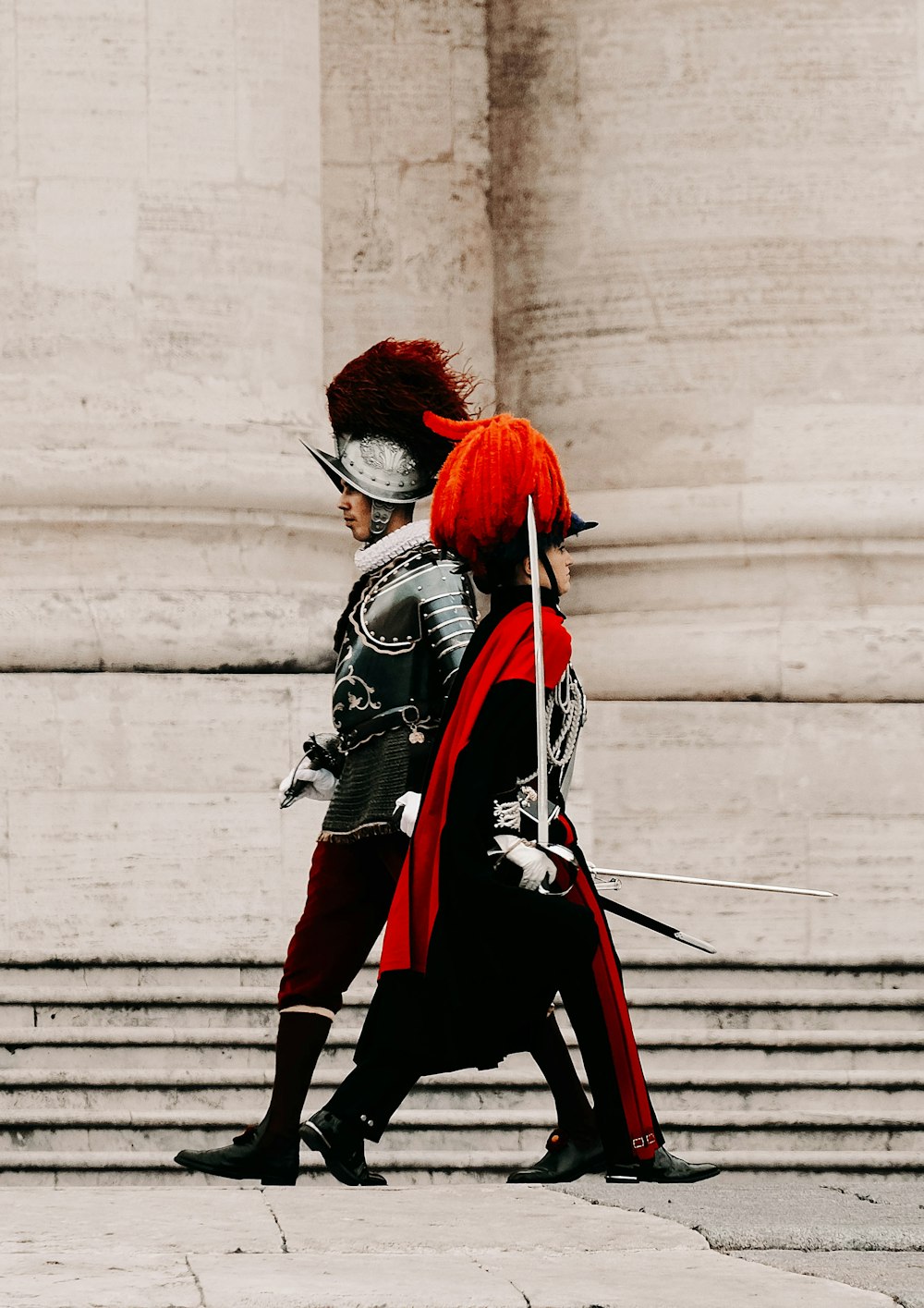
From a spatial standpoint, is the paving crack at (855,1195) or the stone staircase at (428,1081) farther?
the stone staircase at (428,1081)

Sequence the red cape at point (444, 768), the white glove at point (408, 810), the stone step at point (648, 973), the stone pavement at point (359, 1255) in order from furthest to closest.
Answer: the stone step at point (648, 973) → the white glove at point (408, 810) → the red cape at point (444, 768) → the stone pavement at point (359, 1255)

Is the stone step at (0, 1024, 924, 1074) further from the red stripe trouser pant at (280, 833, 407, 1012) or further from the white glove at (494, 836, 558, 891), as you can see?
the white glove at (494, 836, 558, 891)

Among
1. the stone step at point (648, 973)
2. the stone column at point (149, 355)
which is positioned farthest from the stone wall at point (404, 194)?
the stone step at point (648, 973)

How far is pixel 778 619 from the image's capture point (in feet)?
31.3

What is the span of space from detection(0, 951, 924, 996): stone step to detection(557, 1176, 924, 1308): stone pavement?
1469 millimetres

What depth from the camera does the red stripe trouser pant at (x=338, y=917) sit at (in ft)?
19.9

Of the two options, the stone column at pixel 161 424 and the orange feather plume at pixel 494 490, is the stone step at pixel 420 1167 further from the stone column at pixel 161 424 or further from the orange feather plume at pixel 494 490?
the orange feather plume at pixel 494 490

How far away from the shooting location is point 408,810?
588 centimetres

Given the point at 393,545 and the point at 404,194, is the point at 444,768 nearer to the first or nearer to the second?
the point at 393,545

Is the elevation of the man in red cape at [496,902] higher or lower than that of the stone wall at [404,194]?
lower

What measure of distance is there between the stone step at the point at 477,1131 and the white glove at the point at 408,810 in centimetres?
136

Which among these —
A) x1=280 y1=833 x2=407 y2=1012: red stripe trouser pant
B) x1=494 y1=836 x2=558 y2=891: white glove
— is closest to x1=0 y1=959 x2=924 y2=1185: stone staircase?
x1=280 y1=833 x2=407 y2=1012: red stripe trouser pant

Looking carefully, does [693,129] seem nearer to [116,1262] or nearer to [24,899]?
[24,899]

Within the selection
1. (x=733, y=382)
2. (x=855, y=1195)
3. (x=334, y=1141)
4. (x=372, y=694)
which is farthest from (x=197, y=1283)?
(x=733, y=382)
